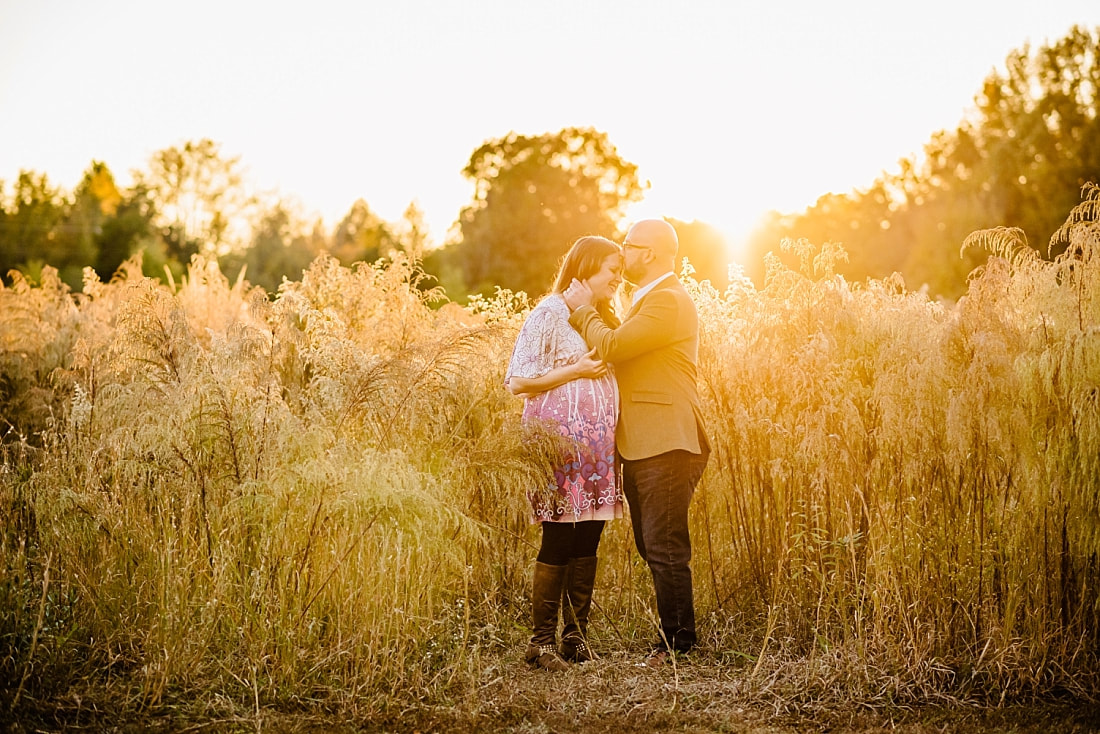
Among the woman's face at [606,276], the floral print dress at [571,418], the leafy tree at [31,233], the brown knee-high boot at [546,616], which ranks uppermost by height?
the leafy tree at [31,233]

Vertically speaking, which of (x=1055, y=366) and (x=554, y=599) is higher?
(x=1055, y=366)

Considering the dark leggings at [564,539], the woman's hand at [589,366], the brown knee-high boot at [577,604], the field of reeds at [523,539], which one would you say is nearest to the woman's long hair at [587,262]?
the woman's hand at [589,366]

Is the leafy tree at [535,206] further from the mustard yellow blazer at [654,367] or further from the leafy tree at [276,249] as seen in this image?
the mustard yellow blazer at [654,367]

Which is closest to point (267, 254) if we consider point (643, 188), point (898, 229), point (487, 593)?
point (643, 188)

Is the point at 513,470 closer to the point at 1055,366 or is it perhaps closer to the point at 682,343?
the point at 682,343

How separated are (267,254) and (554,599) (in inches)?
1308

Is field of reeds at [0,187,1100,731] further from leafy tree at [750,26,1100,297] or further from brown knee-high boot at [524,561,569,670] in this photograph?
leafy tree at [750,26,1100,297]

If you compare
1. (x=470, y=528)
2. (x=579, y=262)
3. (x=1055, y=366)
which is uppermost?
(x=579, y=262)

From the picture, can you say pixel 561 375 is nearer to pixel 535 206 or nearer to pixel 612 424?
pixel 612 424

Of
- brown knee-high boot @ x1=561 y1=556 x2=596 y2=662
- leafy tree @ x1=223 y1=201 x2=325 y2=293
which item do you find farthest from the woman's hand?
leafy tree @ x1=223 y1=201 x2=325 y2=293

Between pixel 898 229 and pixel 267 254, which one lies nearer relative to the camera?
pixel 267 254

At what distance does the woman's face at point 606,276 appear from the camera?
16.0ft

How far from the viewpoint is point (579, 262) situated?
4910mm

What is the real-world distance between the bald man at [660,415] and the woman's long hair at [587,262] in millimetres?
81
